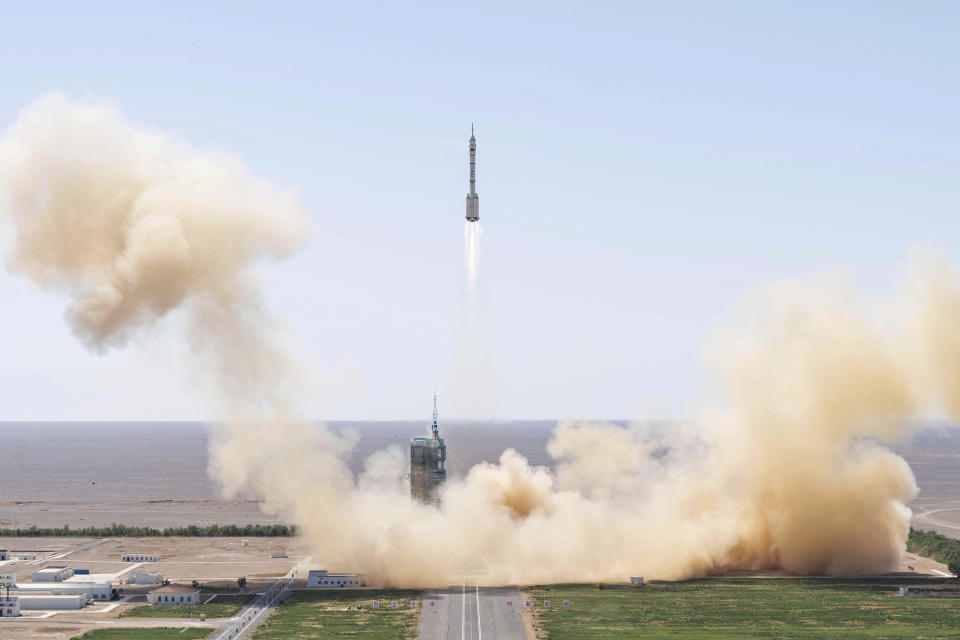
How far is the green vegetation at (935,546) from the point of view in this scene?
3684 inches

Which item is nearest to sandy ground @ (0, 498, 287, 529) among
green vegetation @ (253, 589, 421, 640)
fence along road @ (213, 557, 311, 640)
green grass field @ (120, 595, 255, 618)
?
fence along road @ (213, 557, 311, 640)

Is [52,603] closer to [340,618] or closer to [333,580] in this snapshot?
[333,580]

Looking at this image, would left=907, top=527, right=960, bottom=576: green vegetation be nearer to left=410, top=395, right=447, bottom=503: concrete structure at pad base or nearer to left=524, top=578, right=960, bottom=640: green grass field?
left=524, top=578, right=960, bottom=640: green grass field

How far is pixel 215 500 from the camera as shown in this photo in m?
156

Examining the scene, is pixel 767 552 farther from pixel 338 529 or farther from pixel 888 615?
pixel 338 529

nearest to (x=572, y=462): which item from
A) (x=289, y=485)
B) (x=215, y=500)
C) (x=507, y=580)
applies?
(x=507, y=580)

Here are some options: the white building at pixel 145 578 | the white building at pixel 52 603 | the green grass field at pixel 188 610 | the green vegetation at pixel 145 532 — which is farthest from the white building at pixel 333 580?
the green vegetation at pixel 145 532

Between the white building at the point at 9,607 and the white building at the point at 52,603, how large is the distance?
78 centimetres

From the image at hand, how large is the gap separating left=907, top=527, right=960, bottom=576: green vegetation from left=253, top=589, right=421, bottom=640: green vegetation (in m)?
47.0

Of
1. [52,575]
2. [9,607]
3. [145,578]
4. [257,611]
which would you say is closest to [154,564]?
[145,578]

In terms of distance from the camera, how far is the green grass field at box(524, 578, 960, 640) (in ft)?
211

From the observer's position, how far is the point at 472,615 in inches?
2675

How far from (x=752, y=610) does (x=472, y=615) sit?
61.8ft

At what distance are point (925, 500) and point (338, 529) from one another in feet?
346
